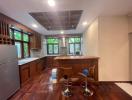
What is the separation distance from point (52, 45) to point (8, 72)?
5.91 m

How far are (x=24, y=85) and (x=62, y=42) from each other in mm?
5106

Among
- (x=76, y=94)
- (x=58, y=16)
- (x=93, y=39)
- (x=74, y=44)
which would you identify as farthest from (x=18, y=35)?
(x=74, y=44)

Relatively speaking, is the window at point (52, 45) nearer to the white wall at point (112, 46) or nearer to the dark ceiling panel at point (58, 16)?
the dark ceiling panel at point (58, 16)

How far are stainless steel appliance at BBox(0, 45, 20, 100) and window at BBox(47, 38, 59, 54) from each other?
17.8ft

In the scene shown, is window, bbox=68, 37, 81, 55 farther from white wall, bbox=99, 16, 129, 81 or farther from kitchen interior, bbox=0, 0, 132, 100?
white wall, bbox=99, 16, 129, 81

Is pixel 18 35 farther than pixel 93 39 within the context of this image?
Yes

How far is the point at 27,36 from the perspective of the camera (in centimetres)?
623

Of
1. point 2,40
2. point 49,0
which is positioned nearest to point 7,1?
point 49,0

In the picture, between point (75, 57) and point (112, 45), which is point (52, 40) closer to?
point (75, 57)

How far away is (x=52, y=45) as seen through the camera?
876 cm

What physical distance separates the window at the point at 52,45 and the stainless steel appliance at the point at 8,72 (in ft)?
17.8

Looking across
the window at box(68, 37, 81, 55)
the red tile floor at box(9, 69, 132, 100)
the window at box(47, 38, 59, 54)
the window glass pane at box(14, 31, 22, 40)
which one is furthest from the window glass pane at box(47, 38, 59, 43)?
the red tile floor at box(9, 69, 132, 100)

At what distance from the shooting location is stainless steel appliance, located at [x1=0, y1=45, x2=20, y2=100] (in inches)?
106

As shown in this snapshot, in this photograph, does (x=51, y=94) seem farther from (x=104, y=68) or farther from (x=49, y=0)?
(x=49, y=0)
